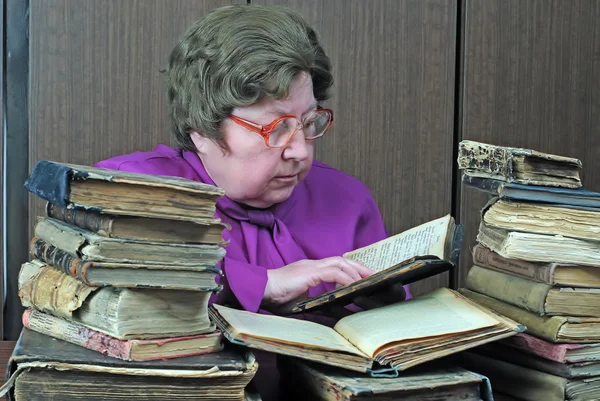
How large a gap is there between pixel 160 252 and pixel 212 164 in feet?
2.09

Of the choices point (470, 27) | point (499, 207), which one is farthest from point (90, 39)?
point (499, 207)

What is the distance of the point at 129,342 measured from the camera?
0.93m

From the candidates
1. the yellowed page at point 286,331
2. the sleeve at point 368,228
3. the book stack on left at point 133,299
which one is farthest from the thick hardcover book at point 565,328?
the sleeve at point 368,228

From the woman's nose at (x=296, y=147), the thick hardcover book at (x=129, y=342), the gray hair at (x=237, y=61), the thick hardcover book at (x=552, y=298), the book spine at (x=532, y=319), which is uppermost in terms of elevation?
the gray hair at (x=237, y=61)

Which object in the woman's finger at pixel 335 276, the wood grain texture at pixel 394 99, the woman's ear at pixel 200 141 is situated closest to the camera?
the woman's finger at pixel 335 276

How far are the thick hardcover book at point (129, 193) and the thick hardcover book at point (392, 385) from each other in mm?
237

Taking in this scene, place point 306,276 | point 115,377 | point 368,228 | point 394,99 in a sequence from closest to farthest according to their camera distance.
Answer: point 115,377 < point 306,276 < point 368,228 < point 394,99

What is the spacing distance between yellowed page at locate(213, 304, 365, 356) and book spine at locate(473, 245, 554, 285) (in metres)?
0.28

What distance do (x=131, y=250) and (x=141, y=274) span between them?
30mm

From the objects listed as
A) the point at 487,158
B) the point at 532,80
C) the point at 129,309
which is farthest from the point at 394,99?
the point at 129,309

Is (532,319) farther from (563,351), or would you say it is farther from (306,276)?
(306,276)

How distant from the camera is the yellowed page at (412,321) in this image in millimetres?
1025

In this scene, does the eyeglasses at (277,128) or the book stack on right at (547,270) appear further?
the eyeglasses at (277,128)

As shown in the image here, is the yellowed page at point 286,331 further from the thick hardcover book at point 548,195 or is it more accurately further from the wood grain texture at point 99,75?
the wood grain texture at point 99,75
